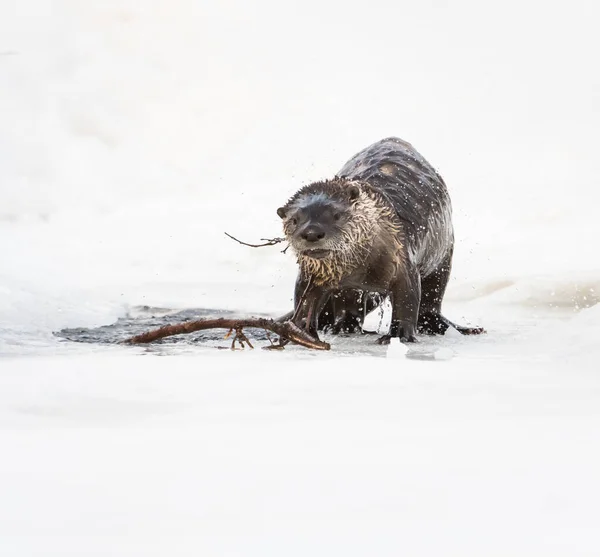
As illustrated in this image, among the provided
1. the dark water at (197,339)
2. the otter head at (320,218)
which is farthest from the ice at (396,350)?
the otter head at (320,218)

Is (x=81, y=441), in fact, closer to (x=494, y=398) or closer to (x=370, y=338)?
(x=494, y=398)

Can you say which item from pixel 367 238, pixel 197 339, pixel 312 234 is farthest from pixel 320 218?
pixel 197 339

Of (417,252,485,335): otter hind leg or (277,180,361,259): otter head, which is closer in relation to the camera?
(277,180,361,259): otter head

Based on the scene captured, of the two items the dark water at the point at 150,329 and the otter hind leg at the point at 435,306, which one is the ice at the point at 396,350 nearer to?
the dark water at the point at 150,329

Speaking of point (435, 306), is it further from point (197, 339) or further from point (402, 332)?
point (197, 339)

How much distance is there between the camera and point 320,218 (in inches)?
166

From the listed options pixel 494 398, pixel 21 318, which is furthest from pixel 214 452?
pixel 21 318

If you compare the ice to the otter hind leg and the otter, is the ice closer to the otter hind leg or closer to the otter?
the otter

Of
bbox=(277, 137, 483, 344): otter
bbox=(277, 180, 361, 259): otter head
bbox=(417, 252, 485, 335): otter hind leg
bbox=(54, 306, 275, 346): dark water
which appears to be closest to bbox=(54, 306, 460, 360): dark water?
bbox=(54, 306, 275, 346): dark water

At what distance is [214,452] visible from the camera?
191cm

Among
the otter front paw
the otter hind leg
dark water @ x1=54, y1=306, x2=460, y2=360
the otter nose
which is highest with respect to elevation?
the otter nose

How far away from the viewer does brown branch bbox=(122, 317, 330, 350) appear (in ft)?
12.7

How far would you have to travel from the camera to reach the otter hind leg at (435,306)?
5.66m

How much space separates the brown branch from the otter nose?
439mm
